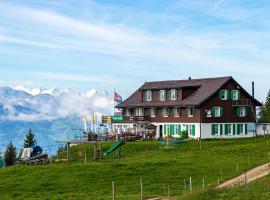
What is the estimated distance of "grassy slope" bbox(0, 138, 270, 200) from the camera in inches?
1847

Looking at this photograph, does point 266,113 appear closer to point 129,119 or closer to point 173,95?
point 173,95

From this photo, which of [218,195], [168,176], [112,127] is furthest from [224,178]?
[112,127]

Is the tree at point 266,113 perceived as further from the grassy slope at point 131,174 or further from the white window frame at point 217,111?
the grassy slope at point 131,174

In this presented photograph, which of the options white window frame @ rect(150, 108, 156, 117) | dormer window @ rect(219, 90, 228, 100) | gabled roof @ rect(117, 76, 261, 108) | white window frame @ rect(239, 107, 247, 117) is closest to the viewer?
gabled roof @ rect(117, 76, 261, 108)

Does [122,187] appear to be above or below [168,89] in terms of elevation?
below

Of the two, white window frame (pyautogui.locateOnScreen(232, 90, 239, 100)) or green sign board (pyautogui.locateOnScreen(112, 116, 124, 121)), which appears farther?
green sign board (pyautogui.locateOnScreen(112, 116, 124, 121))

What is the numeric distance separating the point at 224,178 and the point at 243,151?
A: 17.1m

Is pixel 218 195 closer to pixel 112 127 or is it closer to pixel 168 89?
pixel 168 89

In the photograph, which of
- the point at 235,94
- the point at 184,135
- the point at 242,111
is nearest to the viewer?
the point at 184,135

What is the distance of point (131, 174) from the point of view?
176ft

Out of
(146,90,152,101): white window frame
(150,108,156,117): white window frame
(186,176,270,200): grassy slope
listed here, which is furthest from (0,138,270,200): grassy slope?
(146,90,152,101): white window frame

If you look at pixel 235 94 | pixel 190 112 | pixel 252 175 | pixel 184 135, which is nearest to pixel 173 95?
pixel 190 112

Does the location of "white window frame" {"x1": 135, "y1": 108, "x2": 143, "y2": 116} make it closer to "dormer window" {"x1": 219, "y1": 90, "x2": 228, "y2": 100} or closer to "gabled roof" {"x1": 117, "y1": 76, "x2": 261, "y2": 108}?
"gabled roof" {"x1": 117, "y1": 76, "x2": 261, "y2": 108}

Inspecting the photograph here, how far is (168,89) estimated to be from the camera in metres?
91.9
